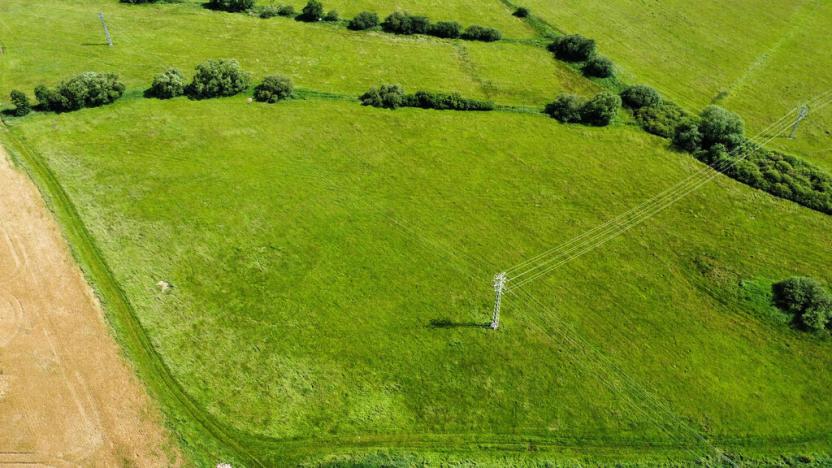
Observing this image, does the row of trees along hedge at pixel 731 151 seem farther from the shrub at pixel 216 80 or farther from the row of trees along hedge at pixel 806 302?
the shrub at pixel 216 80

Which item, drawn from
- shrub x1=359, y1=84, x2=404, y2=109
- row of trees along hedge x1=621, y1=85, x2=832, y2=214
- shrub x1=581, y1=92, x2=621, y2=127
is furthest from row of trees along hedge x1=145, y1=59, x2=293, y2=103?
row of trees along hedge x1=621, y1=85, x2=832, y2=214

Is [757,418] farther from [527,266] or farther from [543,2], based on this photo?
[543,2]

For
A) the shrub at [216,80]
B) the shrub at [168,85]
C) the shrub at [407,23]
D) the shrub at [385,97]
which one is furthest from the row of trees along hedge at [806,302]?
the shrub at [168,85]

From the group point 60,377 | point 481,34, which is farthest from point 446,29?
point 60,377

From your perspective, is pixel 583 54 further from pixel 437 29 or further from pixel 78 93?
pixel 78 93

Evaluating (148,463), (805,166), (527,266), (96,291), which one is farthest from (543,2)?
(148,463)
